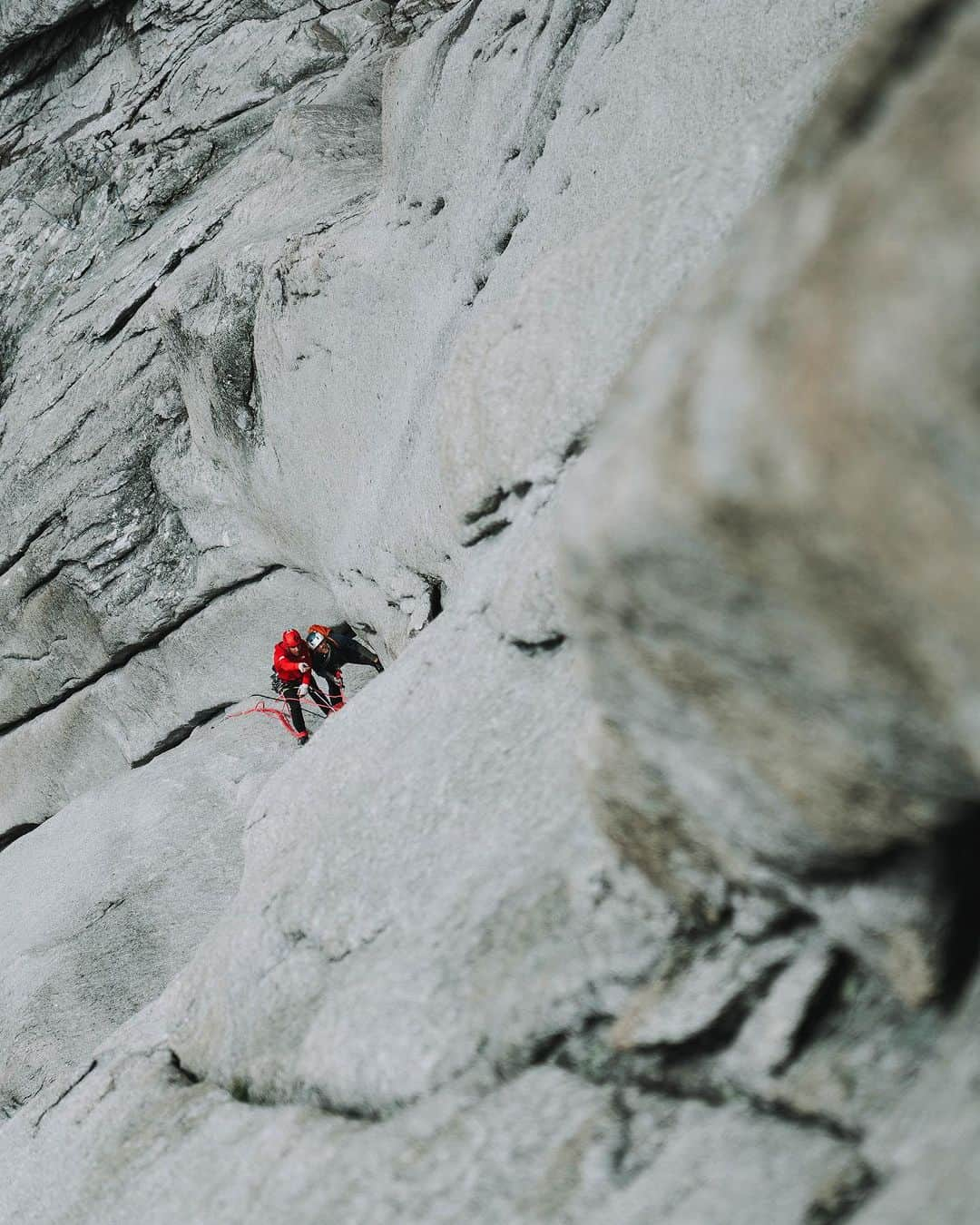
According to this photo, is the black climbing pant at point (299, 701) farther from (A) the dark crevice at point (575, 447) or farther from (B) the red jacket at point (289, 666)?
(A) the dark crevice at point (575, 447)

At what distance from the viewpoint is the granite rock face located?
2051 mm

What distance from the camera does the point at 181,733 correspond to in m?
13.2

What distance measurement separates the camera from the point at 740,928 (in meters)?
3.11

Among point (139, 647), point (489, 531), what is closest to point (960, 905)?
point (489, 531)

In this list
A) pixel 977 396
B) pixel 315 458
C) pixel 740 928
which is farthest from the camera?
pixel 315 458

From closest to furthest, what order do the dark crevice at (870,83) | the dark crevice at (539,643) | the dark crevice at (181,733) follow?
the dark crevice at (870,83) → the dark crevice at (539,643) → the dark crevice at (181,733)

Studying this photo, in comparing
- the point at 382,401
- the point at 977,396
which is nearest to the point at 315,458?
the point at 382,401

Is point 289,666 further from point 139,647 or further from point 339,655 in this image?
point 139,647

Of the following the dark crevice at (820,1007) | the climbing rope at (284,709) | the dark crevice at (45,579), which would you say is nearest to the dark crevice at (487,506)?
the dark crevice at (820,1007)

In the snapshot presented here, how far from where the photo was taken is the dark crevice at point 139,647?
41.7 ft

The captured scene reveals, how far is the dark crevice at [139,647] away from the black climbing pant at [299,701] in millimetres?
1722

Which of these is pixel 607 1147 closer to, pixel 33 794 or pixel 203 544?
pixel 203 544

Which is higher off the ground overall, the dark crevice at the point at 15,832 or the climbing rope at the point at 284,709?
the dark crevice at the point at 15,832

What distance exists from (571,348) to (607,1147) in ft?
10.7
